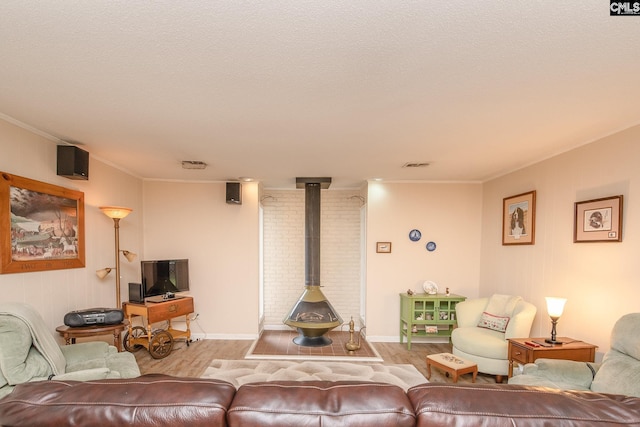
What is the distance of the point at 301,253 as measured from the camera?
582 cm

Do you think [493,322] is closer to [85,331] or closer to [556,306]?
[556,306]

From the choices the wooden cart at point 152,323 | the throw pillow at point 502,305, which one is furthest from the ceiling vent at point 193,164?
the throw pillow at point 502,305

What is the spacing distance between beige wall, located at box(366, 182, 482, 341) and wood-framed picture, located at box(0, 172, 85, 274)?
3695mm

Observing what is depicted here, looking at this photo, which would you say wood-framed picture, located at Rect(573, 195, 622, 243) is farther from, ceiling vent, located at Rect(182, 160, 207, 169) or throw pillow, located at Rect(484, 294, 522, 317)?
ceiling vent, located at Rect(182, 160, 207, 169)

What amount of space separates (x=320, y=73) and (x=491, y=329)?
142 inches

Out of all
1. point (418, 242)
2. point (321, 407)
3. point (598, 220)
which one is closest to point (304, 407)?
point (321, 407)

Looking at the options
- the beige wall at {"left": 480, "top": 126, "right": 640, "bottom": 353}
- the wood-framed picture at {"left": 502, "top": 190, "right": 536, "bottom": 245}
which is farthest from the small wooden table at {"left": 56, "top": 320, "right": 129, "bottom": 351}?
the wood-framed picture at {"left": 502, "top": 190, "right": 536, "bottom": 245}

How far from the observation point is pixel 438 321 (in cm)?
473

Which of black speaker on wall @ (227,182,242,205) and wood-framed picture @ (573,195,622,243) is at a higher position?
black speaker on wall @ (227,182,242,205)

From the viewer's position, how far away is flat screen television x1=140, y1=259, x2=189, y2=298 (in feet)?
14.5

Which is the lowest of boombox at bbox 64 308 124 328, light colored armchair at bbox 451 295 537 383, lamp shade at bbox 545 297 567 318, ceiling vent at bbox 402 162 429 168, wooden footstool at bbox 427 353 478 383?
wooden footstool at bbox 427 353 478 383

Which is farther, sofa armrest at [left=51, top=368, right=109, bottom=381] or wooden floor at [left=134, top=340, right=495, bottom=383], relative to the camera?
wooden floor at [left=134, top=340, right=495, bottom=383]

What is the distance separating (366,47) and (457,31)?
398 millimetres

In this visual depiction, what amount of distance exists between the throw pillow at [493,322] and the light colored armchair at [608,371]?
129 centimetres
